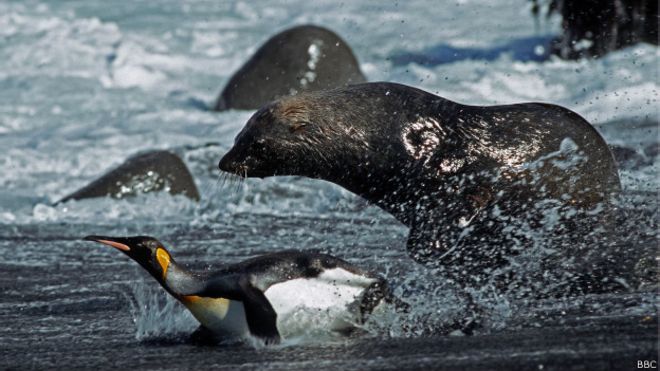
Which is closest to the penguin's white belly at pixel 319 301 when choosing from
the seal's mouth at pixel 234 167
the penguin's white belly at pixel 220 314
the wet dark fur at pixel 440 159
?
the penguin's white belly at pixel 220 314

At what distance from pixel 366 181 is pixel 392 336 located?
4.46 feet

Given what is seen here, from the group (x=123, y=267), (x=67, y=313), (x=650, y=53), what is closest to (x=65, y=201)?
(x=123, y=267)

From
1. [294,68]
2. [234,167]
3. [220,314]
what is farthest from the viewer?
[294,68]

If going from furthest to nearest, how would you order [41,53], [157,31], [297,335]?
[157,31] < [41,53] < [297,335]

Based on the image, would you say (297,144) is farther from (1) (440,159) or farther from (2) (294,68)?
(2) (294,68)

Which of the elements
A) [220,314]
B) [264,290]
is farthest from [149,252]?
[264,290]

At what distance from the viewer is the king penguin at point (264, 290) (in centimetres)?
596

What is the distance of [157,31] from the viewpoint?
26.5 metres

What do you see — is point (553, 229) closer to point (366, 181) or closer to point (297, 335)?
point (366, 181)

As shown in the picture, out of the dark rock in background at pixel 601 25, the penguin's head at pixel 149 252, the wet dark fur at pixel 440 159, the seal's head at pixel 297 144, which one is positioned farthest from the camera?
the dark rock in background at pixel 601 25

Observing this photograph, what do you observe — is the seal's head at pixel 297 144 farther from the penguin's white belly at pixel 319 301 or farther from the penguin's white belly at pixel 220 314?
the penguin's white belly at pixel 220 314

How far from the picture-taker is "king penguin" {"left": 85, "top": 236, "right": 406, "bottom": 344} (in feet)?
19.5

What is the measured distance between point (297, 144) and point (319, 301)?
4.76 ft

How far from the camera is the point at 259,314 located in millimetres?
5891
